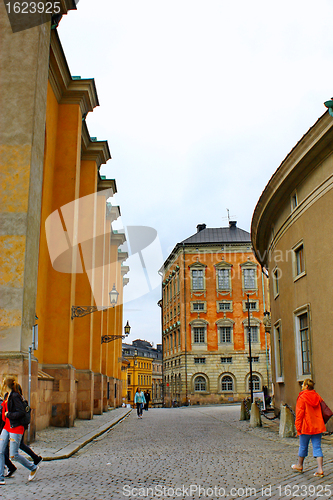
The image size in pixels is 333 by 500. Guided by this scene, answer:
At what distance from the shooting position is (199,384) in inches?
2277

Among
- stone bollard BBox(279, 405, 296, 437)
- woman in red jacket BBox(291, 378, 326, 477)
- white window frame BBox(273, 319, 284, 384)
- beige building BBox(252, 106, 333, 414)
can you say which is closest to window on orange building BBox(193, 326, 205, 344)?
beige building BBox(252, 106, 333, 414)

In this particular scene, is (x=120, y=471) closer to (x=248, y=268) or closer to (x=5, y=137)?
(x=5, y=137)

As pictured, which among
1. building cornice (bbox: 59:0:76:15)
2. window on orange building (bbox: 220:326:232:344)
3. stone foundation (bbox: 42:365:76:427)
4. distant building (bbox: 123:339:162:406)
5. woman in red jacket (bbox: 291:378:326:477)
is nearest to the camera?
woman in red jacket (bbox: 291:378:326:477)

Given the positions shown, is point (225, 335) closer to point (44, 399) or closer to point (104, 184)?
point (104, 184)

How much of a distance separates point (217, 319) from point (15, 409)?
174 feet

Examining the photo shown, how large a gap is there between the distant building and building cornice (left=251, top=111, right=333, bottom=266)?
94.1 meters

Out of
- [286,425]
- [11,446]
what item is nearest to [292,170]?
[286,425]

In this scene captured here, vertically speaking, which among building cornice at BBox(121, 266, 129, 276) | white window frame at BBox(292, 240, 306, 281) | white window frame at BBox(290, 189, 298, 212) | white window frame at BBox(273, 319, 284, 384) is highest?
building cornice at BBox(121, 266, 129, 276)

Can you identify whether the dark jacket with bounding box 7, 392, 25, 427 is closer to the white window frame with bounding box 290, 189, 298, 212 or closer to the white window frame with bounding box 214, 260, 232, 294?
the white window frame with bounding box 290, 189, 298, 212

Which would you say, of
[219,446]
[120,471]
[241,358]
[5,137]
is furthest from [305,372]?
[241,358]

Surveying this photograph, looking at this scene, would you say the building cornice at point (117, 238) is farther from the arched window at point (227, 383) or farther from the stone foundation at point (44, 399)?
the arched window at point (227, 383)

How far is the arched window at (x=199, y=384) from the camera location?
57594 millimetres

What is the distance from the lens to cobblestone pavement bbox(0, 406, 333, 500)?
6.95m

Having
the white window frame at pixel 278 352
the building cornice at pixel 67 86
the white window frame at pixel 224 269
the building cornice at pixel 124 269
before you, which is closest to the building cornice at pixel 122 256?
the building cornice at pixel 124 269
